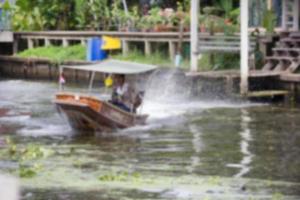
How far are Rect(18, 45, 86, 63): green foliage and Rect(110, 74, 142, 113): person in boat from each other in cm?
1503

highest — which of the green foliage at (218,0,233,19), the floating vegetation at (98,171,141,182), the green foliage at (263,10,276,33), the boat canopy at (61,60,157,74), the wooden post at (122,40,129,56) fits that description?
the green foliage at (218,0,233,19)

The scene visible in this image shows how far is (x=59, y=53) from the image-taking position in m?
34.2

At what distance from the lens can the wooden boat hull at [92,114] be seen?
17172 mm

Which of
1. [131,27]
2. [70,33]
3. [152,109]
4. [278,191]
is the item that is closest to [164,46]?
[131,27]

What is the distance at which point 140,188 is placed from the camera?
10609 millimetres

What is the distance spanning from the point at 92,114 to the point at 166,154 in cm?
341

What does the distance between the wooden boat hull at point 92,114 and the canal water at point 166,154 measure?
210mm

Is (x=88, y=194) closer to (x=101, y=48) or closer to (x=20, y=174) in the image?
(x=20, y=174)

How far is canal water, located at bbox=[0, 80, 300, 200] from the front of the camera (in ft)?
34.5

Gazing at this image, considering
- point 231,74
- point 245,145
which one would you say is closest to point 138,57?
point 231,74

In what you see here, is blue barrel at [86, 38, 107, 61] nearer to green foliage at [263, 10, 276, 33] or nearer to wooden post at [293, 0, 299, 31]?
green foliage at [263, 10, 276, 33]

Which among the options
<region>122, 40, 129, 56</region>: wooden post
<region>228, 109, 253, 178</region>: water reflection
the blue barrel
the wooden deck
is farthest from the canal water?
<region>122, 40, 129, 56</region>: wooden post

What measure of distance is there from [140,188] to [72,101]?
683 cm

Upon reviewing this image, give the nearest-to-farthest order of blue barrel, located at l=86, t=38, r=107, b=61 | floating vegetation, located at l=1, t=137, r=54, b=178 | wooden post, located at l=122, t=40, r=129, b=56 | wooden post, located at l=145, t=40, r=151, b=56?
floating vegetation, located at l=1, t=137, r=54, b=178, wooden post, located at l=145, t=40, r=151, b=56, blue barrel, located at l=86, t=38, r=107, b=61, wooden post, located at l=122, t=40, r=129, b=56
